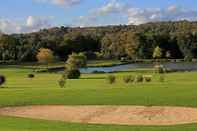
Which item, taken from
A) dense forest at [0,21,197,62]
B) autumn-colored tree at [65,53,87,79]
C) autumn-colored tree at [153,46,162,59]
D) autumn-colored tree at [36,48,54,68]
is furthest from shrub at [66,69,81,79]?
autumn-colored tree at [153,46,162,59]

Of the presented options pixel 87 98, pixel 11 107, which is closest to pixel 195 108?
pixel 87 98

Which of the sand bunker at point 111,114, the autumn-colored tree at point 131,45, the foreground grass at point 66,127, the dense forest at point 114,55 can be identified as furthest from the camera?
the autumn-colored tree at point 131,45

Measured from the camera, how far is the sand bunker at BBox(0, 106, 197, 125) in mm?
29505

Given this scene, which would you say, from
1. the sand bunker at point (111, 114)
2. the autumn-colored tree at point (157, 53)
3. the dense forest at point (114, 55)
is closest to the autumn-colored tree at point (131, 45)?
the dense forest at point (114, 55)

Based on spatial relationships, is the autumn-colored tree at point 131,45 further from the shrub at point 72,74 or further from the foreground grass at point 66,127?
the foreground grass at point 66,127

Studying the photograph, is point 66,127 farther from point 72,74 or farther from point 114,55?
point 114,55

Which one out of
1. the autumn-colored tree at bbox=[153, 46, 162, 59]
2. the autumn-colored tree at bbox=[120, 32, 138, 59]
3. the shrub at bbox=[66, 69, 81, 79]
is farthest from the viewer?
the autumn-colored tree at bbox=[120, 32, 138, 59]

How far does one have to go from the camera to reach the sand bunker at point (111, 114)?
29.5m

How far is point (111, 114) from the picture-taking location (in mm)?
31938

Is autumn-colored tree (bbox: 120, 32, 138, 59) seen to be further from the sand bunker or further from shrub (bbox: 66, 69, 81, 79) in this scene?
the sand bunker

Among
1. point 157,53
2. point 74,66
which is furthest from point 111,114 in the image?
point 157,53

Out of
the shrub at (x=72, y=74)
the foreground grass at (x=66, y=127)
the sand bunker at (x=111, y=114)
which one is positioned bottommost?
the shrub at (x=72, y=74)

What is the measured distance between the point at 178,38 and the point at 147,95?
138 metres

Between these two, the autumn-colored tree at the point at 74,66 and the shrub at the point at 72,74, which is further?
the autumn-colored tree at the point at 74,66
